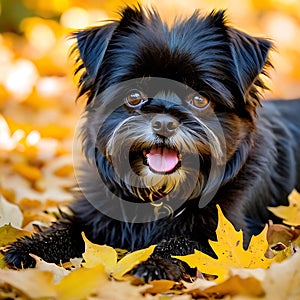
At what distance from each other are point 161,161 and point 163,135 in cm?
26

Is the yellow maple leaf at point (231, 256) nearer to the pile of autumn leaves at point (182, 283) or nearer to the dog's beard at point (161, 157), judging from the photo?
the pile of autumn leaves at point (182, 283)

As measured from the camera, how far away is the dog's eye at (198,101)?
3773 millimetres

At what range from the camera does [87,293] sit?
278cm

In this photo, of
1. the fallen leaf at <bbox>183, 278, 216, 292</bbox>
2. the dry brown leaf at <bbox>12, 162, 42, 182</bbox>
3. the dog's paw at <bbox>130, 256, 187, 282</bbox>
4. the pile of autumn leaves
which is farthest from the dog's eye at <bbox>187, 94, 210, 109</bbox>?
the dry brown leaf at <bbox>12, 162, 42, 182</bbox>

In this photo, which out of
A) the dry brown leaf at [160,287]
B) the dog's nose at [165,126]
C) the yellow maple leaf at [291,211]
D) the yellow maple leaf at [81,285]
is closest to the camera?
the yellow maple leaf at [81,285]

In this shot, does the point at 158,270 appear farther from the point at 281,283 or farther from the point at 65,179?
the point at 65,179

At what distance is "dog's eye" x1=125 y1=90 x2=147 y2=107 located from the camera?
12.4ft

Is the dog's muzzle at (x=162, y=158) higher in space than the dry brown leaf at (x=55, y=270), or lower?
higher

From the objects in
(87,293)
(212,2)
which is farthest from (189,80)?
(212,2)

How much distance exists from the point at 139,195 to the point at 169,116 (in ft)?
1.89

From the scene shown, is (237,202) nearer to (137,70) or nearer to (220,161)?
(220,161)

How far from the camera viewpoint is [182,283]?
10.5 ft

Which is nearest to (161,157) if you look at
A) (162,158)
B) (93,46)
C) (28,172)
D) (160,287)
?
(162,158)

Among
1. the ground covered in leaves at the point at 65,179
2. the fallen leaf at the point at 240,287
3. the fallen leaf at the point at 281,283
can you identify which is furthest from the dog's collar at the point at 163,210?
the fallen leaf at the point at 281,283
